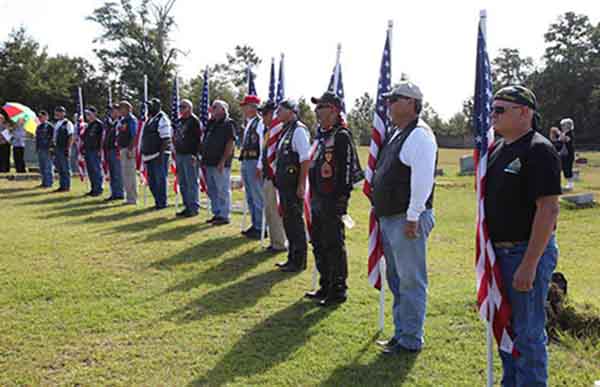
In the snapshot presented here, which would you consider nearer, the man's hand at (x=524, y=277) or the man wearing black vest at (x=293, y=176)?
the man's hand at (x=524, y=277)

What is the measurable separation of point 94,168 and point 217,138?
239 inches

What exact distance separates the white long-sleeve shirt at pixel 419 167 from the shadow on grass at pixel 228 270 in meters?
3.13

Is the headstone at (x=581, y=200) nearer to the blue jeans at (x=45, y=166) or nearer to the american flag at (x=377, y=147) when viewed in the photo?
the american flag at (x=377, y=147)

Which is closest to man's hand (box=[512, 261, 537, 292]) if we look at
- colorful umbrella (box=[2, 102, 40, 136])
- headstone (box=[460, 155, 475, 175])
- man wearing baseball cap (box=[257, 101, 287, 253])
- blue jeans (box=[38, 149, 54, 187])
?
man wearing baseball cap (box=[257, 101, 287, 253])

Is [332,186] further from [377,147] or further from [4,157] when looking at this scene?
[4,157]

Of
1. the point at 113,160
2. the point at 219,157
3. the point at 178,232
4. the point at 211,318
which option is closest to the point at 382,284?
the point at 211,318

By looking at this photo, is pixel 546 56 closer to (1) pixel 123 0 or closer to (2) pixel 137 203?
(1) pixel 123 0

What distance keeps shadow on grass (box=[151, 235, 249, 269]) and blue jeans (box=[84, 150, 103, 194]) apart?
6.96 metres

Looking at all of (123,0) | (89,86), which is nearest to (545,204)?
(89,86)

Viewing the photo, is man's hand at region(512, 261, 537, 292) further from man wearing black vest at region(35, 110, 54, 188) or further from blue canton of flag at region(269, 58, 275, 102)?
man wearing black vest at region(35, 110, 54, 188)

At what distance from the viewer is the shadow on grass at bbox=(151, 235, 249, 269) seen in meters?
7.58

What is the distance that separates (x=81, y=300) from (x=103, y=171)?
9.69 m

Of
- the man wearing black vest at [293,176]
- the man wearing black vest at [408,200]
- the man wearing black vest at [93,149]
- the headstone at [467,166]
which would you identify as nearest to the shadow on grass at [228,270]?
the man wearing black vest at [293,176]

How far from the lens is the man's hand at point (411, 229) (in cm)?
433
